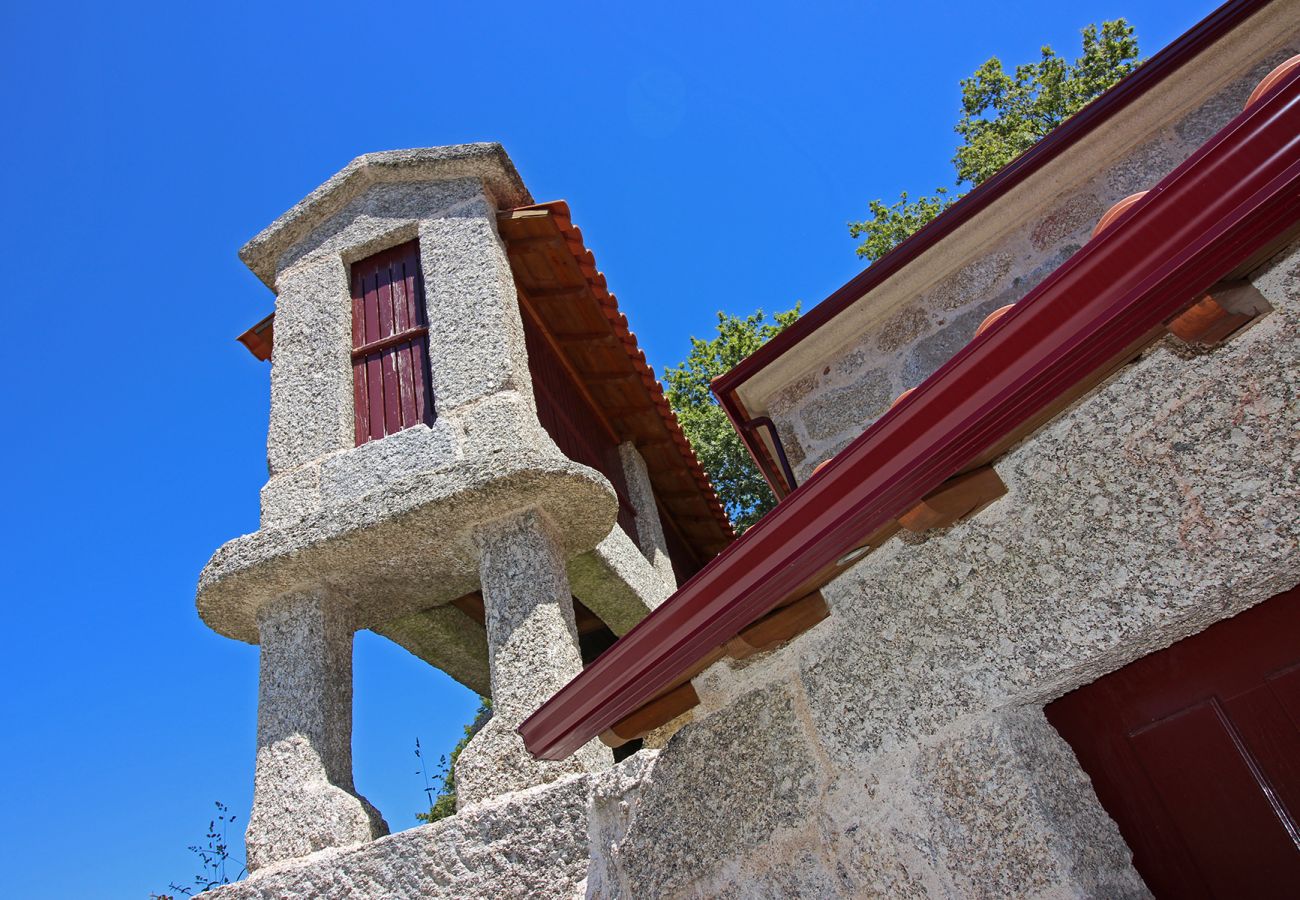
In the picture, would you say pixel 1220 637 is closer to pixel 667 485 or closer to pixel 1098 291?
pixel 1098 291

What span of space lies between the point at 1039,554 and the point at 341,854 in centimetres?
268

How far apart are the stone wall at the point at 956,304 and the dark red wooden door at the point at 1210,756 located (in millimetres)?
1708

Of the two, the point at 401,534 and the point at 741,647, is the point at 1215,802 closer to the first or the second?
the point at 741,647

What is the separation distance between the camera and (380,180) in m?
5.36

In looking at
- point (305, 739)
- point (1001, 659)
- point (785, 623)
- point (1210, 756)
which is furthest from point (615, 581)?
point (1210, 756)

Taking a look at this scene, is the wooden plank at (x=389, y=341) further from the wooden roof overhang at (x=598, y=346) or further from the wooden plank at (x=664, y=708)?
the wooden plank at (x=664, y=708)

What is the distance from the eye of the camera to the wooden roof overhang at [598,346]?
523cm

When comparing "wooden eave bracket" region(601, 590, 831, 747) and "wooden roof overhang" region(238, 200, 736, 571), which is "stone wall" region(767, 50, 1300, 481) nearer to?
"wooden eave bracket" region(601, 590, 831, 747)

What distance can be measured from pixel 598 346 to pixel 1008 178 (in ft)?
11.1

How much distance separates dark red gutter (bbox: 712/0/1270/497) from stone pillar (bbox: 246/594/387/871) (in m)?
2.08

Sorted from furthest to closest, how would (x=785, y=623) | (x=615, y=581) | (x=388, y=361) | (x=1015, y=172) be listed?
(x=615, y=581), (x=388, y=361), (x=1015, y=172), (x=785, y=623)

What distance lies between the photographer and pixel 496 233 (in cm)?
493

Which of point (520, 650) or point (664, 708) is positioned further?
point (520, 650)

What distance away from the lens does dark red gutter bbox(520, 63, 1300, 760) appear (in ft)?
4.12
